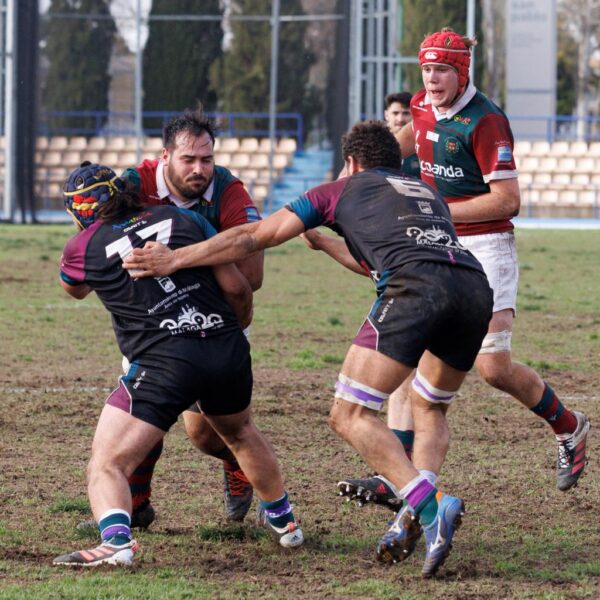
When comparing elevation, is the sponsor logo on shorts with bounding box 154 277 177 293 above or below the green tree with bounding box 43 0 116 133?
below

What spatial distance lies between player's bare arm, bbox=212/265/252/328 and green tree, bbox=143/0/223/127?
2990 cm

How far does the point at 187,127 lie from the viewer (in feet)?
18.4

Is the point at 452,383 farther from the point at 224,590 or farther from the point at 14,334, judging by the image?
the point at 14,334

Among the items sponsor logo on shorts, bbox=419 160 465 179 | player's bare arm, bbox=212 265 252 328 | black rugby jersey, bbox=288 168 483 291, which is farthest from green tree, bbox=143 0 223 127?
black rugby jersey, bbox=288 168 483 291

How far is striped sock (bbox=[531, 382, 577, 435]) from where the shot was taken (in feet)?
22.2

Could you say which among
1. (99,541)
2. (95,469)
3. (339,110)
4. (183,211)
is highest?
(339,110)

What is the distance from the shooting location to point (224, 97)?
3653cm

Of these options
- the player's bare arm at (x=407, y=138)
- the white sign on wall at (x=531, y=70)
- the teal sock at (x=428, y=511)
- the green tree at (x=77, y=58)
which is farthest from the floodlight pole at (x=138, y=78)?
the teal sock at (x=428, y=511)

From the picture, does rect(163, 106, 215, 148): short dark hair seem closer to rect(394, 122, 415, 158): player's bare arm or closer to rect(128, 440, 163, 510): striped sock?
rect(128, 440, 163, 510): striped sock

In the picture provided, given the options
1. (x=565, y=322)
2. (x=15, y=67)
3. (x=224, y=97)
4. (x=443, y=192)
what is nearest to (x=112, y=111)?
(x=224, y=97)

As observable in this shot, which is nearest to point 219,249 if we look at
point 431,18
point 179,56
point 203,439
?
point 203,439

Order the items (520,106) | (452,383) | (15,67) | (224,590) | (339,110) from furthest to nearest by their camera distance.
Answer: (520,106) < (339,110) < (15,67) < (452,383) < (224,590)

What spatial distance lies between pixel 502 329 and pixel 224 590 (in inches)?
97.6

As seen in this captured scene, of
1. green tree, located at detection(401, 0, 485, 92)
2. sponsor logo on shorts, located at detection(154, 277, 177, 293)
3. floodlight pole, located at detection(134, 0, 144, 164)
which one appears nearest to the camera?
sponsor logo on shorts, located at detection(154, 277, 177, 293)
